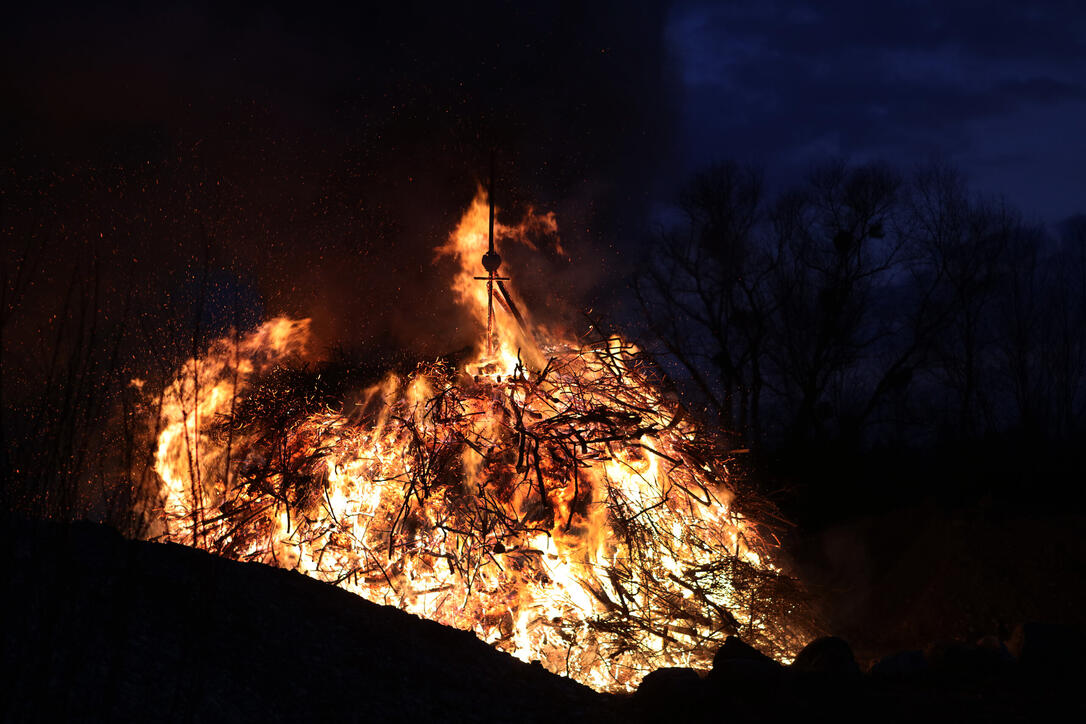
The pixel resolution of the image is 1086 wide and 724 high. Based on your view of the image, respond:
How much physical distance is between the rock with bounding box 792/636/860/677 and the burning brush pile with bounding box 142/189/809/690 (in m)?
1.06

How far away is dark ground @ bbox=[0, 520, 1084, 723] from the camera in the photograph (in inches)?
130

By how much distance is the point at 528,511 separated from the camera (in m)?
6.11

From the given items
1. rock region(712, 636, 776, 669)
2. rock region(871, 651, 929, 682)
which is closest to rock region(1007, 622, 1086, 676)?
rock region(871, 651, 929, 682)

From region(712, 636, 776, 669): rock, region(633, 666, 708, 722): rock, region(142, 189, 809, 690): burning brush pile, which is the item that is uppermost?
region(142, 189, 809, 690): burning brush pile

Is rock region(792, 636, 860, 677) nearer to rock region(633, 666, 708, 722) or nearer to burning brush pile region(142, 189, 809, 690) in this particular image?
rock region(633, 666, 708, 722)

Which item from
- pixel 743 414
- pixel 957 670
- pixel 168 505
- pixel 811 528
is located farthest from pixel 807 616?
pixel 743 414

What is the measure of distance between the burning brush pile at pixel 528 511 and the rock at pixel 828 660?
106 centimetres

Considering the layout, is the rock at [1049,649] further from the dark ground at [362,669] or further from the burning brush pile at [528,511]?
the burning brush pile at [528,511]

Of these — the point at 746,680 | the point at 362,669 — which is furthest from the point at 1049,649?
the point at 362,669

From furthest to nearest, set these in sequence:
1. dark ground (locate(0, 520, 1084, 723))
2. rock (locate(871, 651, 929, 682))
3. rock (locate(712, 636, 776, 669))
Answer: rock (locate(871, 651, 929, 682)) < rock (locate(712, 636, 776, 669)) < dark ground (locate(0, 520, 1084, 723))

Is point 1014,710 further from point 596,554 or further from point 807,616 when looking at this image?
point 596,554

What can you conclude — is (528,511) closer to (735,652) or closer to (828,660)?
(735,652)

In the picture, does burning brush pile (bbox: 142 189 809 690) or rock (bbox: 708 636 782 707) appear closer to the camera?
rock (bbox: 708 636 782 707)

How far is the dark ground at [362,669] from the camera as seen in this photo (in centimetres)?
330
